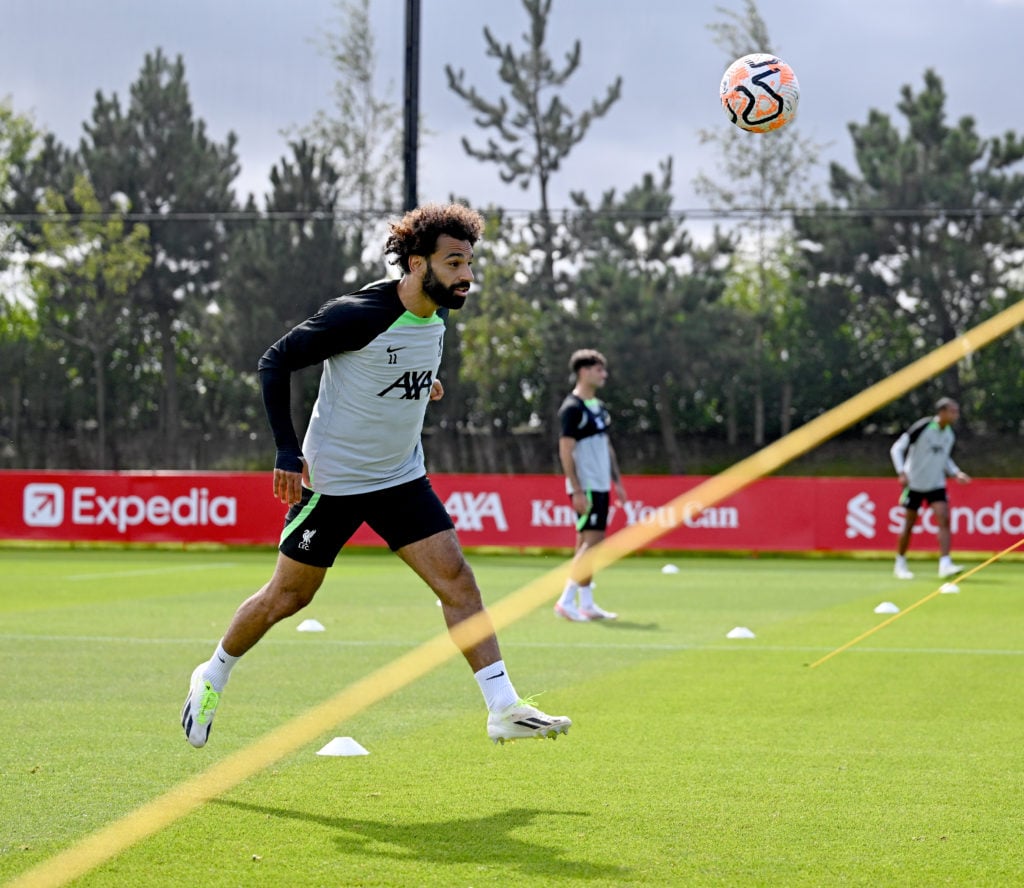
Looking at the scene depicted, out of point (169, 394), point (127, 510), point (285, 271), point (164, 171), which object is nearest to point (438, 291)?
point (127, 510)

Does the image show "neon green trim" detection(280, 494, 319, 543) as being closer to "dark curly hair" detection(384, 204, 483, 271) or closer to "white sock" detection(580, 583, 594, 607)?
"dark curly hair" detection(384, 204, 483, 271)

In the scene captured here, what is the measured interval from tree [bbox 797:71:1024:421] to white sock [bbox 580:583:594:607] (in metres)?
22.6

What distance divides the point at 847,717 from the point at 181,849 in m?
4.01

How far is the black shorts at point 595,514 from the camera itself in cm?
1323

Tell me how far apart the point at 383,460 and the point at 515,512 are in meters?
16.2

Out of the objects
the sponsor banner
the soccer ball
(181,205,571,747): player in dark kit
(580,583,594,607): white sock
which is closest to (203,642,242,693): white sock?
(181,205,571,747): player in dark kit

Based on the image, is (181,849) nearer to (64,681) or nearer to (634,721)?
(634,721)

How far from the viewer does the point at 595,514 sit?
13289 millimetres

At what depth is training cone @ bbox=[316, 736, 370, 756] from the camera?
21.4ft

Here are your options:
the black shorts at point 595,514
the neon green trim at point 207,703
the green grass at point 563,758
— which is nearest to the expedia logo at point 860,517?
the green grass at point 563,758

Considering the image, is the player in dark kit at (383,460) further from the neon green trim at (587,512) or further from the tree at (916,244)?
the tree at (916,244)

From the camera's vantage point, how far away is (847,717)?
7.75 meters

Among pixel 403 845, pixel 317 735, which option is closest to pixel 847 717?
pixel 317 735

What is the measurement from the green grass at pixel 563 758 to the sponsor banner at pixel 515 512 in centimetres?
856
